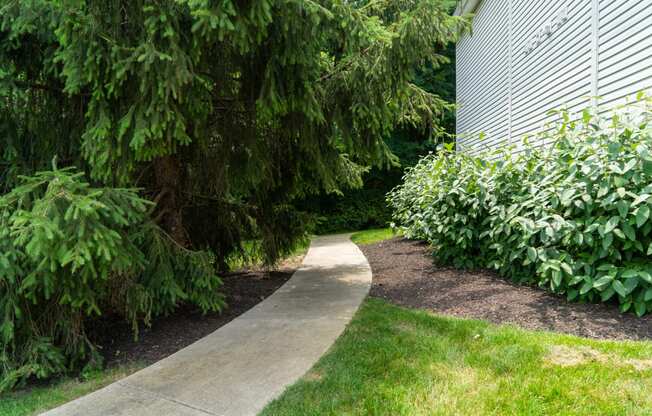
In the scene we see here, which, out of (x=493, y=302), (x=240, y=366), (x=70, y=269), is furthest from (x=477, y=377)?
(x=70, y=269)

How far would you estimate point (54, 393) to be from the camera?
10.0 ft

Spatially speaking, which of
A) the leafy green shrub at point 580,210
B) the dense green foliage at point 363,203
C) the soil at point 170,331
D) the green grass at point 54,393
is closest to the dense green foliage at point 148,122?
the green grass at point 54,393

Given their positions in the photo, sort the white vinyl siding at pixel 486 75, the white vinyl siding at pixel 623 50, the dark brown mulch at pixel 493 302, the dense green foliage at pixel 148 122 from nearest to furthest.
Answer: the dense green foliage at pixel 148 122 < the dark brown mulch at pixel 493 302 < the white vinyl siding at pixel 623 50 < the white vinyl siding at pixel 486 75

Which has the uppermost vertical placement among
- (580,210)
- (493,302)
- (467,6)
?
(467,6)

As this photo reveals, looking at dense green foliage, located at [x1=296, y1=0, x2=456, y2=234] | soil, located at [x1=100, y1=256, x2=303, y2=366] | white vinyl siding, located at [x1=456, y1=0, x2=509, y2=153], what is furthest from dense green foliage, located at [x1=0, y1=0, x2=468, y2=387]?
dense green foliage, located at [x1=296, y1=0, x2=456, y2=234]

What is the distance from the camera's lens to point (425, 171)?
7.92 m

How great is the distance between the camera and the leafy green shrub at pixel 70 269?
251 cm

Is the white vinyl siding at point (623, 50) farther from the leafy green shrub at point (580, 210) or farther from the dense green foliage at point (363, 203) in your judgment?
the dense green foliage at point (363, 203)

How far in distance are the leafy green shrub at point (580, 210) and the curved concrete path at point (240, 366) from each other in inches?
73.8

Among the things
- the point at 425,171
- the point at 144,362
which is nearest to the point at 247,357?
the point at 144,362

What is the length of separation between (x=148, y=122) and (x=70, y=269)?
3.89 feet

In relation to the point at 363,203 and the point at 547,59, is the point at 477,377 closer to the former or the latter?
the point at 547,59

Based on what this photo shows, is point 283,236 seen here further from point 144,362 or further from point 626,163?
point 626,163

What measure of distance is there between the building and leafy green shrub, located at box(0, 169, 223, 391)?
12.4ft
